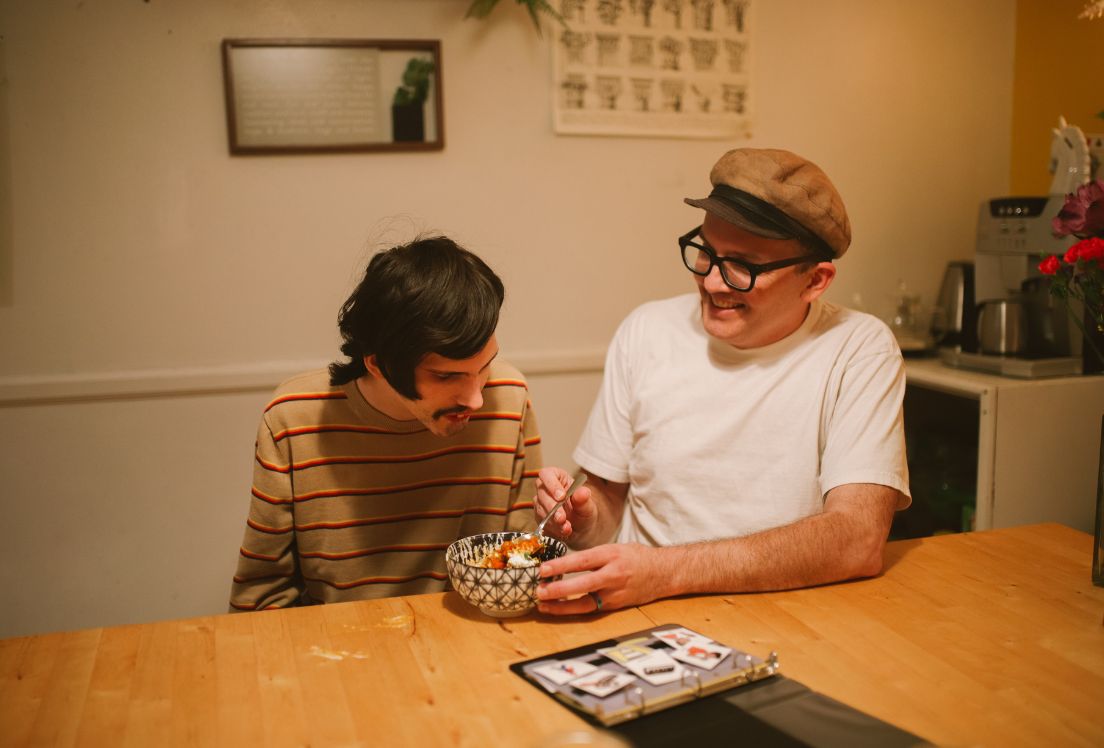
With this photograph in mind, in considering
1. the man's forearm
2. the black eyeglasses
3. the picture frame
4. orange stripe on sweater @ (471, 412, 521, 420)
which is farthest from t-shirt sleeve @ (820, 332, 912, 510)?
the picture frame

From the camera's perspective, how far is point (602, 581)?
1305 mm

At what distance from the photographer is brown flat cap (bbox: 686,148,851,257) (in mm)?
1653

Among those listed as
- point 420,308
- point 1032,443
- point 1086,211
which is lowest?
point 1032,443

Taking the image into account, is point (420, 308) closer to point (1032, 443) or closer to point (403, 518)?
point (403, 518)

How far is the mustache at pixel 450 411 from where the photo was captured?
5.06ft

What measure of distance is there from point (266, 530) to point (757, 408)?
0.95 metres

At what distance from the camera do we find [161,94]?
2510 mm

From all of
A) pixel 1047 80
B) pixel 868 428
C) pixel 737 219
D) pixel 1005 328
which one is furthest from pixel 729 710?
pixel 1047 80

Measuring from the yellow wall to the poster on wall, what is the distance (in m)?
1.00

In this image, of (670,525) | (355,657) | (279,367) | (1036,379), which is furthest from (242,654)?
(1036,379)

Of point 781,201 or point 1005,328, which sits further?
point 1005,328

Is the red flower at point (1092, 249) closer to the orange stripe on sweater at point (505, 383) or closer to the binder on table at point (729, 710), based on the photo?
the binder on table at point (729, 710)

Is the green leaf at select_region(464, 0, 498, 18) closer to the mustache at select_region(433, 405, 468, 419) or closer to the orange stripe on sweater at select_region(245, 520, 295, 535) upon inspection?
the mustache at select_region(433, 405, 468, 419)

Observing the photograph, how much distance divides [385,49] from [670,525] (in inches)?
64.5
